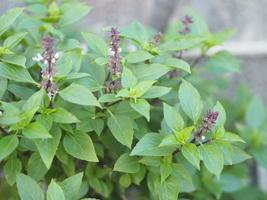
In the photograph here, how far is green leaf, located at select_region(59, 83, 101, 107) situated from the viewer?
1.18m

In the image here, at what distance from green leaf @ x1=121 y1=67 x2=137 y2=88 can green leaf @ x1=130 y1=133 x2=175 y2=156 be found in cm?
12

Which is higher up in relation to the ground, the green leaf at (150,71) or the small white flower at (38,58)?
the small white flower at (38,58)

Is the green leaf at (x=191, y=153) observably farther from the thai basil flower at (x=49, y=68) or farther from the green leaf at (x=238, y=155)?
the thai basil flower at (x=49, y=68)

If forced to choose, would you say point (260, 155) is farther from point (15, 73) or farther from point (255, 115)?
point (15, 73)

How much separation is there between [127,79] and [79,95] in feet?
0.40

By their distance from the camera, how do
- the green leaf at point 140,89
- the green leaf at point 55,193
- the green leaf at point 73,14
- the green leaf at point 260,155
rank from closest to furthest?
the green leaf at point 55,193, the green leaf at point 140,89, the green leaf at point 73,14, the green leaf at point 260,155

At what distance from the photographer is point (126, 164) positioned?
1.30m

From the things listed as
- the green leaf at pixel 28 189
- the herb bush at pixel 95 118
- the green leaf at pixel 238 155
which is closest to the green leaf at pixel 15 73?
the herb bush at pixel 95 118

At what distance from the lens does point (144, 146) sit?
4.04ft

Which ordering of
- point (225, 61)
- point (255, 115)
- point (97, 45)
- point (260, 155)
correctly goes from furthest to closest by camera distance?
point (255, 115)
point (260, 155)
point (225, 61)
point (97, 45)

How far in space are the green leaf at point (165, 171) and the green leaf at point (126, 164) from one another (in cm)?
7

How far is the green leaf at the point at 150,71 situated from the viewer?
4.27ft

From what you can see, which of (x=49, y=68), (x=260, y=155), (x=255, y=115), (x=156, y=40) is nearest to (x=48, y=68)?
(x=49, y=68)

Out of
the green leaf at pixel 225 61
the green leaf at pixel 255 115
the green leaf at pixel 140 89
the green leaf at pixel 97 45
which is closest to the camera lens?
the green leaf at pixel 140 89
